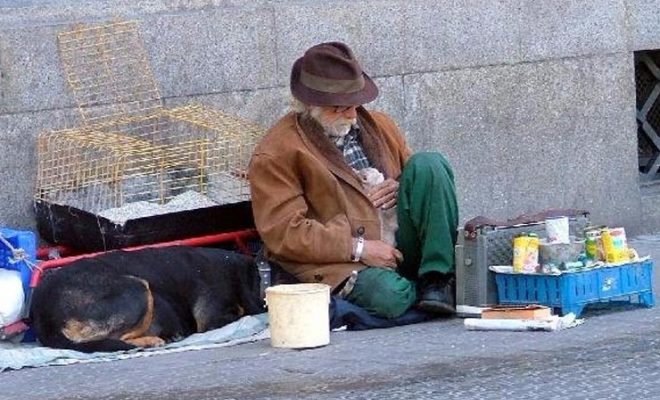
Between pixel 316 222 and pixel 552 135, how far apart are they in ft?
8.16

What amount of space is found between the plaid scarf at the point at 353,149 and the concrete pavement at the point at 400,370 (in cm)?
77

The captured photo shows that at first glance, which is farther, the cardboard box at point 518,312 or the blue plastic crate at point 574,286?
the blue plastic crate at point 574,286

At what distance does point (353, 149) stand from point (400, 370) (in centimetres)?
142

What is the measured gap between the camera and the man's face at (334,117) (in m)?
6.99

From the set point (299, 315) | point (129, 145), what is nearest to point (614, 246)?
point (299, 315)

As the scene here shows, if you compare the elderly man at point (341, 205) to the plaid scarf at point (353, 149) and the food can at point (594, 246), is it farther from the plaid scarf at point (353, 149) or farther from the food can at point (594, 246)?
the food can at point (594, 246)

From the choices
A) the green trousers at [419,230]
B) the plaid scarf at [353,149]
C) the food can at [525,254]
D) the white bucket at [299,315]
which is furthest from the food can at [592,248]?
the white bucket at [299,315]

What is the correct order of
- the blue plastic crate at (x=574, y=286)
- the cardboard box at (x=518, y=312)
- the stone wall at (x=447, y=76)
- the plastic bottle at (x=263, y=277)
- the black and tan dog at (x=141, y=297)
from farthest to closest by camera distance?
the stone wall at (x=447, y=76) < the plastic bottle at (x=263, y=277) < the blue plastic crate at (x=574, y=286) < the cardboard box at (x=518, y=312) < the black and tan dog at (x=141, y=297)

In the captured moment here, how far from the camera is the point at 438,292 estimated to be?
23.1 feet

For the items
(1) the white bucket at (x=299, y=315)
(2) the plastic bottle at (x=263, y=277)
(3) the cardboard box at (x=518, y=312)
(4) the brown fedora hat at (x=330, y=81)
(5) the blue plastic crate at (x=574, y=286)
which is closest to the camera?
(1) the white bucket at (x=299, y=315)

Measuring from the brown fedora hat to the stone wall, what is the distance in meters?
0.93

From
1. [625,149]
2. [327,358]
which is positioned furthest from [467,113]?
[327,358]

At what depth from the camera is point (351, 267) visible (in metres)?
6.96

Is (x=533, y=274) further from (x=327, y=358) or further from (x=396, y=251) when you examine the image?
(x=327, y=358)
